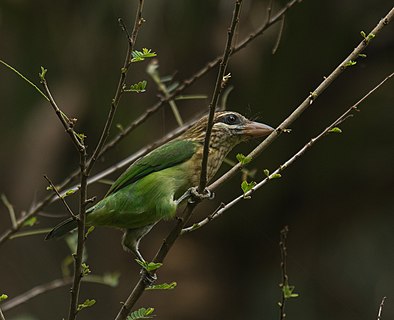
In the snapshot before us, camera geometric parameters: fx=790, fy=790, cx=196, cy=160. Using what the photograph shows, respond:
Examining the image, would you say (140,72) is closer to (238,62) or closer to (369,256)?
(238,62)

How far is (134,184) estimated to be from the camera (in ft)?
13.5

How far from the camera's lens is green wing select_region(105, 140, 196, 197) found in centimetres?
415

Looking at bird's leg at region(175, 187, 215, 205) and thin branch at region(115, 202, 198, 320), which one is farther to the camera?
bird's leg at region(175, 187, 215, 205)

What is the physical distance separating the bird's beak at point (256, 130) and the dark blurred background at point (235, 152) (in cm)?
390

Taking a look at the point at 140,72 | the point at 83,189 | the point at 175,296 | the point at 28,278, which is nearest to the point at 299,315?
the point at 175,296

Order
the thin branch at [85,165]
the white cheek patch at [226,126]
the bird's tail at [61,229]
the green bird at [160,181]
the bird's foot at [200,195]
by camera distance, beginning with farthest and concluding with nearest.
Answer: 1. the white cheek patch at [226,126]
2. the green bird at [160,181]
3. the bird's tail at [61,229]
4. the bird's foot at [200,195]
5. the thin branch at [85,165]

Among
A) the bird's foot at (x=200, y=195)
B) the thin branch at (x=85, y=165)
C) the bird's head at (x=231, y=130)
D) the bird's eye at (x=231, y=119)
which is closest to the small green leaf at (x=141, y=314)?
the thin branch at (x=85, y=165)

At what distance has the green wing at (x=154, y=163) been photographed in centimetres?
415

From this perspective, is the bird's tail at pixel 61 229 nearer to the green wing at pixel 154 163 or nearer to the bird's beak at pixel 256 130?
the green wing at pixel 154 163

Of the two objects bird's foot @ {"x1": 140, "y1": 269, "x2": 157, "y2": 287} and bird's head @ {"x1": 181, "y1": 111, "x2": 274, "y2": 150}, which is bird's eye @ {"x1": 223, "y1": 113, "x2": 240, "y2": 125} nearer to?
bird's head @ {"x1": 181, "y1": 111, "x2": 274, "y2": 150}

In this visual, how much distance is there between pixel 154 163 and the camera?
13.7 feet

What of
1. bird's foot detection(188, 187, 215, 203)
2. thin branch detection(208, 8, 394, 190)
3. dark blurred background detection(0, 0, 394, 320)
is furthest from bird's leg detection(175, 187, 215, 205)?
dark blurred background detection(0, 0, 394, 320)

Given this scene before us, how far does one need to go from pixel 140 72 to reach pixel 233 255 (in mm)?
3588

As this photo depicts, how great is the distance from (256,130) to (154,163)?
57cm
